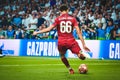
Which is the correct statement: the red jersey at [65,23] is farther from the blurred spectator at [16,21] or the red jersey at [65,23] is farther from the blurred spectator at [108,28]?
the blurred spectator at [16,21]

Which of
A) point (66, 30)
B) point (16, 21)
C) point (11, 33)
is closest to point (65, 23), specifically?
point (66, 30)

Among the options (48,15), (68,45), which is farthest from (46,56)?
(68,45)

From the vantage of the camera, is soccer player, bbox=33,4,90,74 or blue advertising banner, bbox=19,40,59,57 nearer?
soccer player, bbox=33,4,90,74

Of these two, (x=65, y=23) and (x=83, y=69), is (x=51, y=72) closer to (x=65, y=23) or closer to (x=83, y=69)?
(x=83, y=69)

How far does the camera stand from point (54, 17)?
24656mm

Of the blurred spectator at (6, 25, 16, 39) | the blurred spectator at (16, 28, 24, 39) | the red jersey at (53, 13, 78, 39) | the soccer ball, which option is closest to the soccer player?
the red jersey at (53, 13, 78, 39)

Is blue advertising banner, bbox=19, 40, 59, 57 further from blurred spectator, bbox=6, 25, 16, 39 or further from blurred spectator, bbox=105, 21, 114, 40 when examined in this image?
blurred spectator, bbox=105, 21, 114, 40

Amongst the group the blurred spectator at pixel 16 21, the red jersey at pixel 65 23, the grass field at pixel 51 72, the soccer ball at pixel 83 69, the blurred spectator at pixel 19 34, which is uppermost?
the blurred spectator at pixel 16 21

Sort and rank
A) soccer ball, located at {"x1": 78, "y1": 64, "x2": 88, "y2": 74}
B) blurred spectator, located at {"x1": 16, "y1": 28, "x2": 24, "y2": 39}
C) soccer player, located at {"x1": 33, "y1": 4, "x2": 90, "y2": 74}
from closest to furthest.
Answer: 1. soccer player, located at {"x1": 33, "y1": 4, "x2": 90, "y2": 74}
2. soccer ball, located at {"x1": 78, "y1": 64, "x2": 88, "y2": 74}
3. blurred spectator, located at {"x1": 16, "y1": 28, "x2": 24, "y2": 39}

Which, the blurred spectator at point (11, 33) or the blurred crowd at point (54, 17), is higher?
the blurred crowd at point (54, 17)

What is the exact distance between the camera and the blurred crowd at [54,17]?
21.2m

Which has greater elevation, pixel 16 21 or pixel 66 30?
pixel 16 21

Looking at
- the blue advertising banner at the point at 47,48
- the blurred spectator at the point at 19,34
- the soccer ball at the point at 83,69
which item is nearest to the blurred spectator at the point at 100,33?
the blue advertising banner at the point at 47,48

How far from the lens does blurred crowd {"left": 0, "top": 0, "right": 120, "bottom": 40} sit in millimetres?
21219
